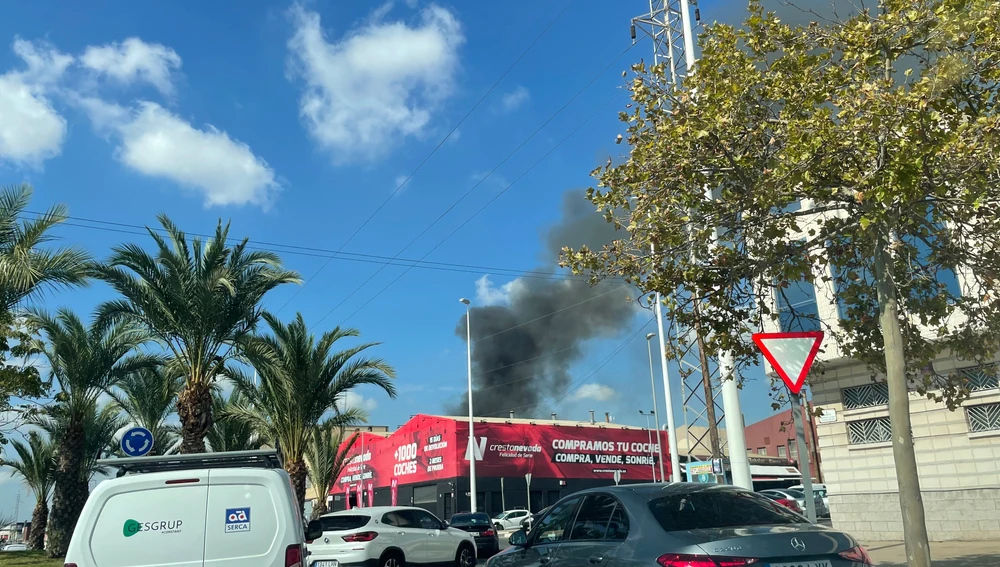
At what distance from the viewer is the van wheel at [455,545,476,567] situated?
14938 millimetres

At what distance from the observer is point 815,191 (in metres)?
7.75

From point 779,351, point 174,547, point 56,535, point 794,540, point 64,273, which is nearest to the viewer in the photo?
point 794,540

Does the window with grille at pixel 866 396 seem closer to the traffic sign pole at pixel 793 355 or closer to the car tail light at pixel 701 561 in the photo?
the traffic sign pole at pixel 793 355

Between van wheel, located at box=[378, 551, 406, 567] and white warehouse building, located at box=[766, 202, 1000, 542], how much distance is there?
8255 mm

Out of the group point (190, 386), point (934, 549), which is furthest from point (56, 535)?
point (934, 549)

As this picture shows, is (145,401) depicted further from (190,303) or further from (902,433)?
(902,433)

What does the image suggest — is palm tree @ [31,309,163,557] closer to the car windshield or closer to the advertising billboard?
the car windshield

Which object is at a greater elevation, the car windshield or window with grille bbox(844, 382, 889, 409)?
window with grille bbox(844, 382, 889, 409)

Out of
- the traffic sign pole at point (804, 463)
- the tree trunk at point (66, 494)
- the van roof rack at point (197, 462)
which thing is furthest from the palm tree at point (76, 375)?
the traffic sign pole at point (804, 463)

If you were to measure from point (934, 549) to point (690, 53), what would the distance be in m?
10.1

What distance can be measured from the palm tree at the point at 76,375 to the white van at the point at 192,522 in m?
16.1

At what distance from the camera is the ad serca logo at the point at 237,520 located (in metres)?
5.64

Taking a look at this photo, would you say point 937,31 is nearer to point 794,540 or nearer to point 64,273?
point 794,540

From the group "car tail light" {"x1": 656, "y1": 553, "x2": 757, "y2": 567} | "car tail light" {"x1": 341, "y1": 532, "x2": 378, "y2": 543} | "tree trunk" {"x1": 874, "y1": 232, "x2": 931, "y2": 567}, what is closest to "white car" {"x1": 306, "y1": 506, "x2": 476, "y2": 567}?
"car tail light" {"x1": 341, "y1": 532, "x2": 378, "y2": 543}
